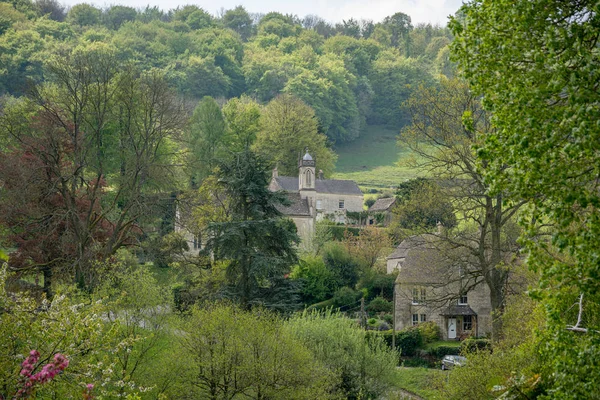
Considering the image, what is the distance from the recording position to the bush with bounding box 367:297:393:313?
155 feet

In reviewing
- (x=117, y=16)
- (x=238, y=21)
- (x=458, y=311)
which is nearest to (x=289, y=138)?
(x=458, y=311)

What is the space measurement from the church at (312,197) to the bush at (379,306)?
33.6 ft

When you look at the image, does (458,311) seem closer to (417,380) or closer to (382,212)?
(417,380)

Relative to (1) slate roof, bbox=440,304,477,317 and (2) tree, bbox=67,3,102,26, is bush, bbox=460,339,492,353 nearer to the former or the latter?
(1) slate roof, bbox=440,304,477,317

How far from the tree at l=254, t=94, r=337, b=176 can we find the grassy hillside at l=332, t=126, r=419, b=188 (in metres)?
16.4

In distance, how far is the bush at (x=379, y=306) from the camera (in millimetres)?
47094

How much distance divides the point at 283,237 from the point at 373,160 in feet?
246

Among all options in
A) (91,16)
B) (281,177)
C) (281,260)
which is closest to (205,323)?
(281,260)

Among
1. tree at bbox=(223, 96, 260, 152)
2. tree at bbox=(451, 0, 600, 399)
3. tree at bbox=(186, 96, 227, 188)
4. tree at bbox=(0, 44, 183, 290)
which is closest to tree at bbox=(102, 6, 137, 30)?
tree at bbox=(223, 96, 260, 152)

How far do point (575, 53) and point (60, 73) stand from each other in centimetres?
2592

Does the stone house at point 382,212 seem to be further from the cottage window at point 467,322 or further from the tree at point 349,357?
the tree at point 349,357

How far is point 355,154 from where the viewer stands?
11094 cm

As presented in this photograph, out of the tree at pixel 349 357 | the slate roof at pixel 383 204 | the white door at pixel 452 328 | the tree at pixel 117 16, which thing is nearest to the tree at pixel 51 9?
the tree at pixel 117 16

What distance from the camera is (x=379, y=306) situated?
4728 centimetres
